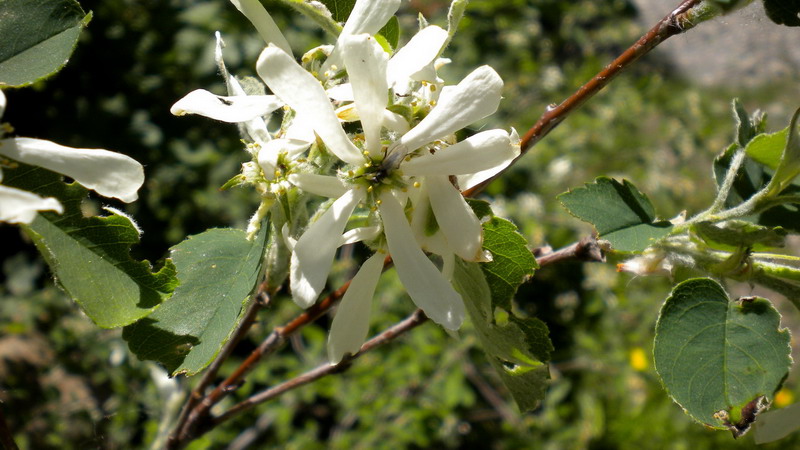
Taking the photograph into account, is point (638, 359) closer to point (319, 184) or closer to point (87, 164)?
point (319, 184)

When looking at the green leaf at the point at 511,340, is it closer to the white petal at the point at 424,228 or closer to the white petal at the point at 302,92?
the white petal at the point at 424,228

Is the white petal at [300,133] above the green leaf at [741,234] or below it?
above

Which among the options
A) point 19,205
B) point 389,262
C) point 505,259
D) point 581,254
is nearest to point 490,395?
point 581,254

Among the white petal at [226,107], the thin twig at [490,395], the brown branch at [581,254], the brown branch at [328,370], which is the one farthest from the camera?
the thin twig at [490,395]

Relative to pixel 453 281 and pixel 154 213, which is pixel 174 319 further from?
pixel 154 213

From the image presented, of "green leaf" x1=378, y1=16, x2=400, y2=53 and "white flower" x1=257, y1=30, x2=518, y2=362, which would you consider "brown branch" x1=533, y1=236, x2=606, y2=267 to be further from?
"green leaf" x1=378, y1=16, x2=400, y2=53

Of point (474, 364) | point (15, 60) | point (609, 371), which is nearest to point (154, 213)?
point (474, 364)

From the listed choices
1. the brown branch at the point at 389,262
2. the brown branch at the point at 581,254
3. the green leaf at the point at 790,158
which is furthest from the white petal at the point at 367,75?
the green leaf at the point at 790,158
